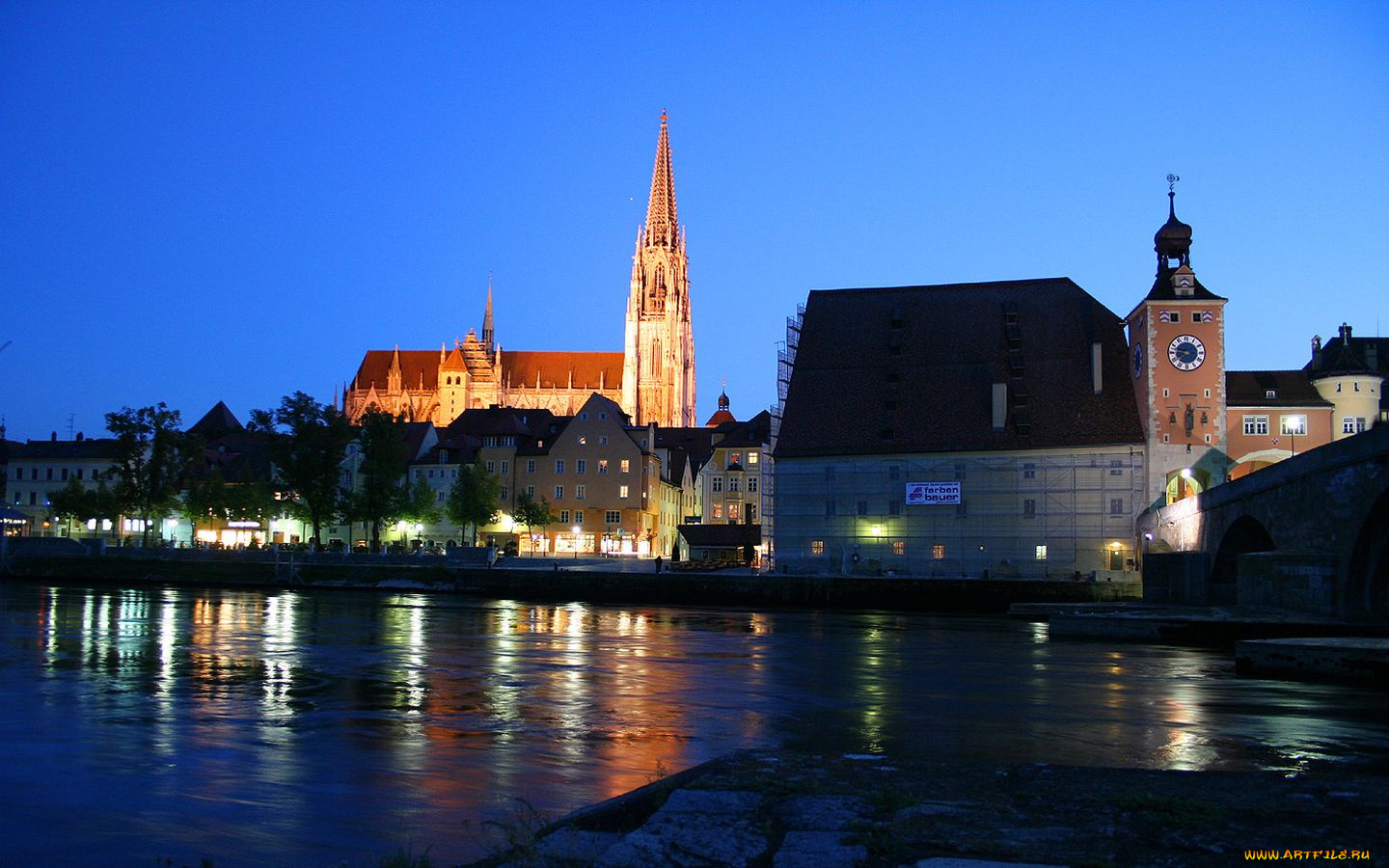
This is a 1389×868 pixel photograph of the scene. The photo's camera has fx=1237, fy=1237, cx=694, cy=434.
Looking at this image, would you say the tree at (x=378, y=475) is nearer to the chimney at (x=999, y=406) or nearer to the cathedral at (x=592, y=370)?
the chimney at (x=999, y=406)

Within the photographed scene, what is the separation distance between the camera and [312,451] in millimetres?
85438

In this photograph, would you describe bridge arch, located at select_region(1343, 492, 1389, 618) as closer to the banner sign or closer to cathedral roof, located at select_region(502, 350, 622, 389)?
the banner sign

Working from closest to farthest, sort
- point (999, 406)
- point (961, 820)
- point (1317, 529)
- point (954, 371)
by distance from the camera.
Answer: point (961, 820) → point (1317, 529) → point (999, 406) → point (954, 371)

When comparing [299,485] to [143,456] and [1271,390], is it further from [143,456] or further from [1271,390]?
[1271,390]

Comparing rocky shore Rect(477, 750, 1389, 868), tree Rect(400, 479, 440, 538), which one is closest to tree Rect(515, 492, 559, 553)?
tree Rect(400, 479, 440, 538)

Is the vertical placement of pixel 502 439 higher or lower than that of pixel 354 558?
higher

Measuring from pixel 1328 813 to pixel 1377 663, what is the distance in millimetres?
20119

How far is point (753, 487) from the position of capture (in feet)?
346

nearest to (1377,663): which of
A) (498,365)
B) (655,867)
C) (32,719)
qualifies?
(655,867)

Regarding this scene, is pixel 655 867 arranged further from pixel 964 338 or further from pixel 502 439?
pixel 502 439

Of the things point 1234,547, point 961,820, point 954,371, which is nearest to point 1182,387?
point 954,371

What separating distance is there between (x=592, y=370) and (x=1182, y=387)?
13487cm

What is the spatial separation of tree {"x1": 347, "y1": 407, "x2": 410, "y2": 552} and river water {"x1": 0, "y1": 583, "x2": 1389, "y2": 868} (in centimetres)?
4786

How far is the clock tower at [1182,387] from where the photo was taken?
221 feet
